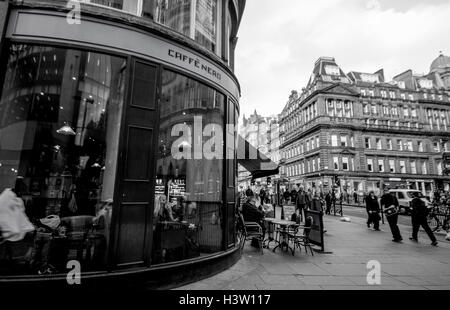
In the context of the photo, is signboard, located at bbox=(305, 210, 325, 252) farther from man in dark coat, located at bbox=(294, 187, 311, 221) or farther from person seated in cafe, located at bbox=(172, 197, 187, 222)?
man in dark coat, located at bbox=(294, 187, 311, 221)

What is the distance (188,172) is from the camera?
736cm

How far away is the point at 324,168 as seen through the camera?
4462 centimetres

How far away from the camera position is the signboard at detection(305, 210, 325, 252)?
→ 7445 millimetres

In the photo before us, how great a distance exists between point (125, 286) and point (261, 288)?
7.87 ft

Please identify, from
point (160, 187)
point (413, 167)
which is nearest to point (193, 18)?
point (160, 187)

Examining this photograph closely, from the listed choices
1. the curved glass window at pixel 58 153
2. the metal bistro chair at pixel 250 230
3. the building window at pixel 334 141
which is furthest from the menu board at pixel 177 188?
the building window at pixel 334 141

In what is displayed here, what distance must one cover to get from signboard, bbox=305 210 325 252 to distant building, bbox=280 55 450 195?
36.7 metres

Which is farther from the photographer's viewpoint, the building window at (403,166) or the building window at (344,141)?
the building window at (403,166)

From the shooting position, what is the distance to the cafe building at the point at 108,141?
4383 millimetres

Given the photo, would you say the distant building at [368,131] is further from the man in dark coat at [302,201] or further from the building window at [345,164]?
the man in dark coat at [302,201]

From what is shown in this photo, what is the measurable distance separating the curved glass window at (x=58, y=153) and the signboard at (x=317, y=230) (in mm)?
5818

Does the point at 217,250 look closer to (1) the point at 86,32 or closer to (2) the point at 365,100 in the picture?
(1) the point at 86,32

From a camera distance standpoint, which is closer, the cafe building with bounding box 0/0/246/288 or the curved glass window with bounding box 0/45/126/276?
the cafe building with bounding box 0/0/246/288

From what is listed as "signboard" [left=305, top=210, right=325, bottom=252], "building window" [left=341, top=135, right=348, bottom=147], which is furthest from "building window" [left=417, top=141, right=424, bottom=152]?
"signboard" [left=305, top=210, right=325, bottom=252]
